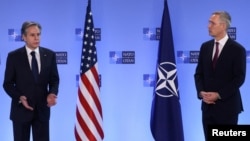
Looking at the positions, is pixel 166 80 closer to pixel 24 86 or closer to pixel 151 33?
pixel 151 33

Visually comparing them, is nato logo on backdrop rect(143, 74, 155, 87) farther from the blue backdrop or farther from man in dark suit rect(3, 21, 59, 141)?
man in dark suit rect(3, 21, 59, 141)

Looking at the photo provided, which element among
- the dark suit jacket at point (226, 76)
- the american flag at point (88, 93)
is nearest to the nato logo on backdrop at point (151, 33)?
the american flag at point (88, 93)

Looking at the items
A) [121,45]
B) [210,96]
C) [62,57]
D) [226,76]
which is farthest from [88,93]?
[226,76]

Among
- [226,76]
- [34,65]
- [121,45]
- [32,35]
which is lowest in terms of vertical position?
[226,76]

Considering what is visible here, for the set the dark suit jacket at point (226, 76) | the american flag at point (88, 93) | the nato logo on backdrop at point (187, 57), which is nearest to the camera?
the dark suit jacket at point (226, 76)

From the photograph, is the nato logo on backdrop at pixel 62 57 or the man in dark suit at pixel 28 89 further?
the nato logo on backdrop at pixel 62 57

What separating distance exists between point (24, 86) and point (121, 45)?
1716mm

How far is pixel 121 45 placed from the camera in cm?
506

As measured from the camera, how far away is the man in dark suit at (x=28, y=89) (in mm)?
3621

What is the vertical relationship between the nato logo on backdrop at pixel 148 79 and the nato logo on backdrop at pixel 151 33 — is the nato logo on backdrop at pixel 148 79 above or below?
below

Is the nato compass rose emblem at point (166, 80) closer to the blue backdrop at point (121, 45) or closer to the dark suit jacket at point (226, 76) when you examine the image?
the blue backdrop at point (121, 45)

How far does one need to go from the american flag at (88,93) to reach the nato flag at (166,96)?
2.33 feet

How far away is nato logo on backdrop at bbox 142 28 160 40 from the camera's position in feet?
16.5

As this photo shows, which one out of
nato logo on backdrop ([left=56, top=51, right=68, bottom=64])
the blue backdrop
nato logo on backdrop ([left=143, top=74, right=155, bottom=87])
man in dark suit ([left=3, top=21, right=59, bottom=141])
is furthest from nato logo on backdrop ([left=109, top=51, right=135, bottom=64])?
man in dark suit ([left=3, top=21, right=59, bottom=141])
